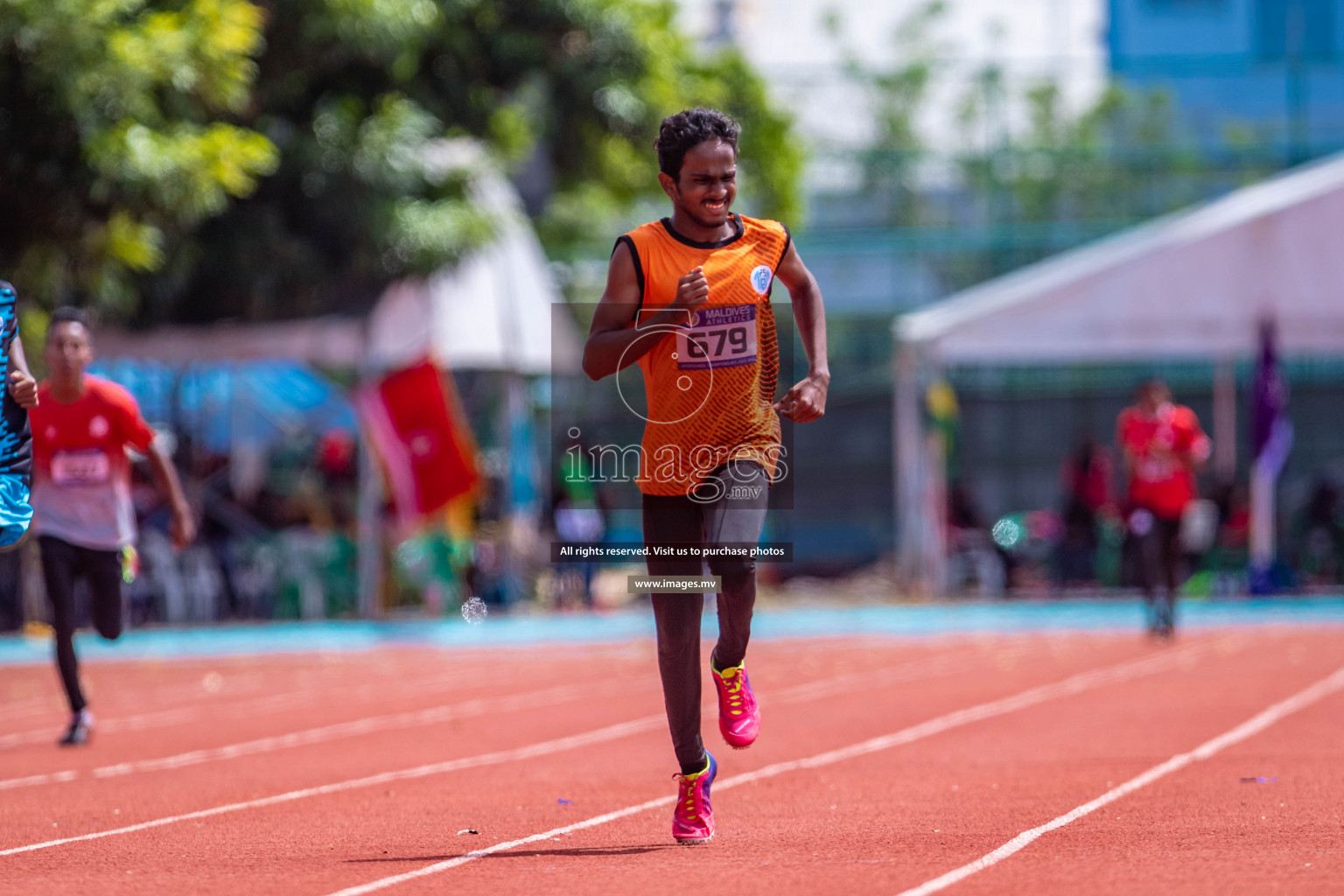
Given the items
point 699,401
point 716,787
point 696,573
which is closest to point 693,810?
point 696,573

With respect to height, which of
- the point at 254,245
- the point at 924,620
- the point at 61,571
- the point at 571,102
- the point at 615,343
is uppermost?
the point at 571,102

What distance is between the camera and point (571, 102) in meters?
25.4

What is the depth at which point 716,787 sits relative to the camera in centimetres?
784

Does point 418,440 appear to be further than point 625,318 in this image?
Yes

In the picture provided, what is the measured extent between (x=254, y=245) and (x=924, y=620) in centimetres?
777

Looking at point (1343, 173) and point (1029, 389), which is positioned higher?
point (1343, 173)

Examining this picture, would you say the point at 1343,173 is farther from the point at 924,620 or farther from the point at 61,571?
the point at 61,571

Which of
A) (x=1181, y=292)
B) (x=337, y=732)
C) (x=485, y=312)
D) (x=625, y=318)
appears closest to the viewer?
(x=625, y=318)

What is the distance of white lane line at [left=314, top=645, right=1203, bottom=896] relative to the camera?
575 centimetres

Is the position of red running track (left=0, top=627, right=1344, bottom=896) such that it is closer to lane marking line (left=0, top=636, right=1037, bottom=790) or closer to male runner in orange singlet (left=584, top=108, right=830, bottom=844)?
lane marking line (left=0, top=636, right=1037, bottom=790)

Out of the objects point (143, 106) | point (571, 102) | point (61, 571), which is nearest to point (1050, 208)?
point (571, 102)

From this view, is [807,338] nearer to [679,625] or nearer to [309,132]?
[679,625]

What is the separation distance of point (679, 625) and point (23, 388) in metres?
2.45

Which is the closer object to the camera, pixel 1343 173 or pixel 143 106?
pixel 143 106
